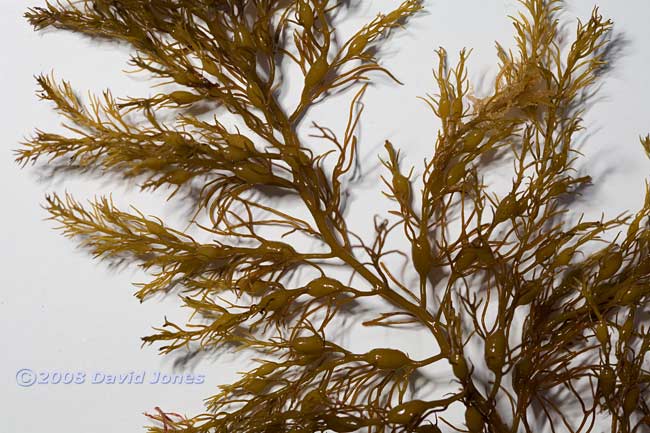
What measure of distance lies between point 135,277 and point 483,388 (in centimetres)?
56

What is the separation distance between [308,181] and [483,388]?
16.0 inches

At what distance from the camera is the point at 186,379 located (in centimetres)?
123

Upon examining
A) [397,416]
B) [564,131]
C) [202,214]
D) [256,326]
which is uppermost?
[564,131]

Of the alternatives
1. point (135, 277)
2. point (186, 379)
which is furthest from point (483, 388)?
point (135, 277)

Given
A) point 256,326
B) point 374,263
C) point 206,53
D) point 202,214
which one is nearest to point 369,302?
point 374,263

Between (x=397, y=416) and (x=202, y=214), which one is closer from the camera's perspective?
(x=397, y=416)

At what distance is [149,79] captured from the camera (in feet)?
4.18

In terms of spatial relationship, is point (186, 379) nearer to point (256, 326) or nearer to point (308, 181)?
point (256, 326)

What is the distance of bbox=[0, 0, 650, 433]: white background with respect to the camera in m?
1.24

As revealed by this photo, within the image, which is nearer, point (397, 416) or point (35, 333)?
point (397, 416)

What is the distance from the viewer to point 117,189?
4.13 feet

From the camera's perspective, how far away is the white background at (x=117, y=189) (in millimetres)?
1238

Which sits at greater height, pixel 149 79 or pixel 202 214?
pixel 149 79

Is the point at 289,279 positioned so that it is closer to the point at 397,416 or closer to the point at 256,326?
Answer: the point at 256,326
